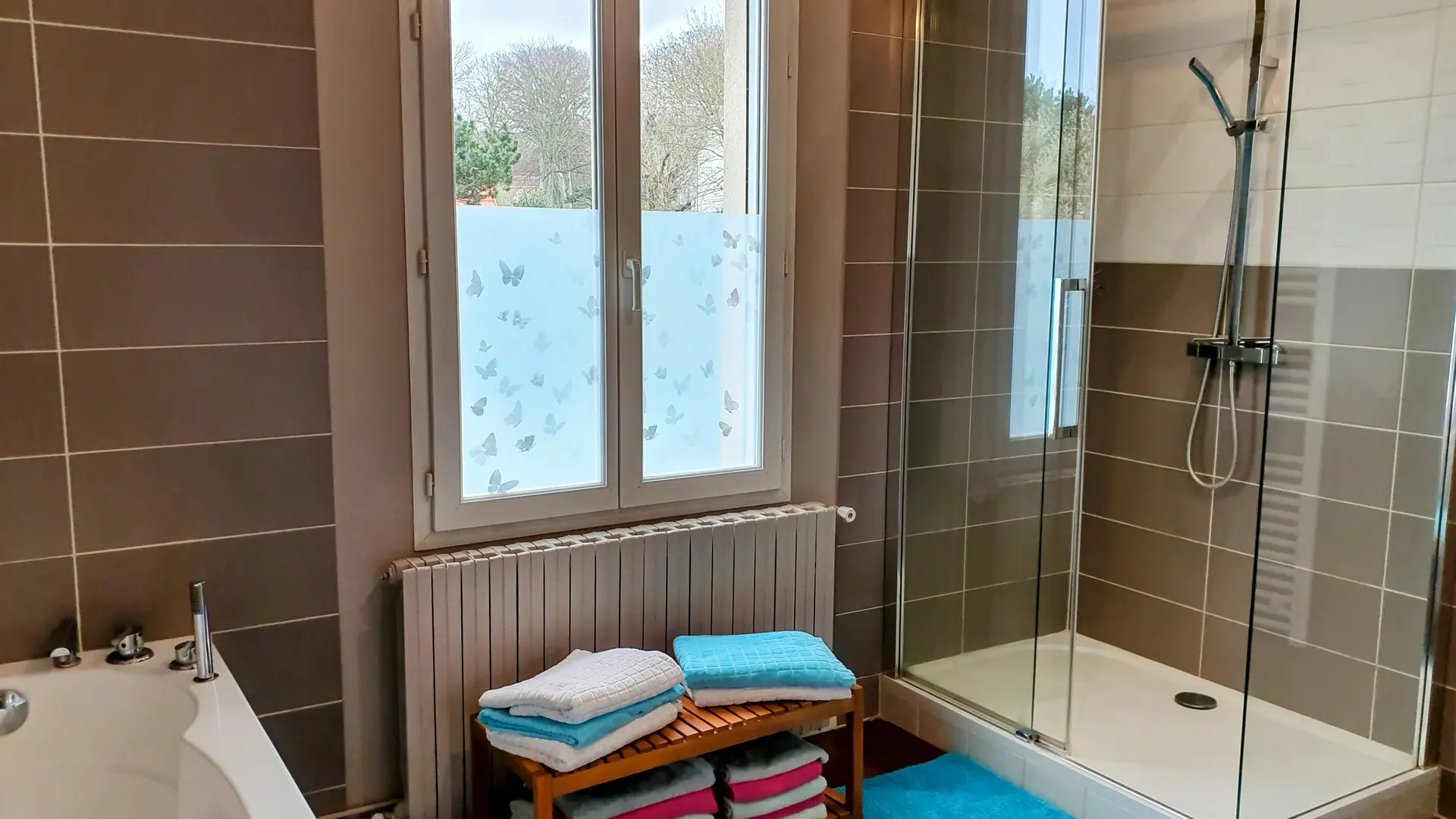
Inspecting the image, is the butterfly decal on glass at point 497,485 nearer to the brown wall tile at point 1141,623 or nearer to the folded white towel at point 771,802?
the folded white towel at point 771,802

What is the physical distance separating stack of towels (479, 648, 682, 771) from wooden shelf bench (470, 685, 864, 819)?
25 mm

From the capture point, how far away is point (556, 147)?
2428 millimetres

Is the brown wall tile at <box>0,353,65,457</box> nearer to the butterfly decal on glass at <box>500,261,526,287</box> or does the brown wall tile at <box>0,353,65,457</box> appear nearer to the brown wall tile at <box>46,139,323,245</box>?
the brown wall tile at <box>46,139,323,245</box>

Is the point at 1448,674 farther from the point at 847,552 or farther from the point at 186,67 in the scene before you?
the point at 186,67

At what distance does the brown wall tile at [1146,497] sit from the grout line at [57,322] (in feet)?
9.21

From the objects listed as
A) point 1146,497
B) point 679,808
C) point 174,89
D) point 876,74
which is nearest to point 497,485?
point 679,808

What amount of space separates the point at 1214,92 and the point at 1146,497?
1208 millimetres

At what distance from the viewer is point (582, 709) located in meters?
2.05

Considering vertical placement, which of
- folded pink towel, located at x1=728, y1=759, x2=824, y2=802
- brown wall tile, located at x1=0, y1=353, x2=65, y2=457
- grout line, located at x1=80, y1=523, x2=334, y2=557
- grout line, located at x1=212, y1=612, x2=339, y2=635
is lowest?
folded pink towel, located at x1=728, y1=759, x2=824, y2=802

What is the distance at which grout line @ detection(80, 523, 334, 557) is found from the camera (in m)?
2.07

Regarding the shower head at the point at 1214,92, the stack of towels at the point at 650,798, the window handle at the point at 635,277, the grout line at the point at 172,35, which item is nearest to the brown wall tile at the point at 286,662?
the stack of towels at the point at 650,798

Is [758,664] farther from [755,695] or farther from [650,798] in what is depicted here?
[650,798]

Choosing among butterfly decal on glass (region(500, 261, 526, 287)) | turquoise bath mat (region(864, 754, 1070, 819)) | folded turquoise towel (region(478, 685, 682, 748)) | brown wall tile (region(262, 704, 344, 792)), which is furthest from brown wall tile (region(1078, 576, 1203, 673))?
brown wall tile (region(262, 704, 344, 792))

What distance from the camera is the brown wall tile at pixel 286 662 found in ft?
7.22
